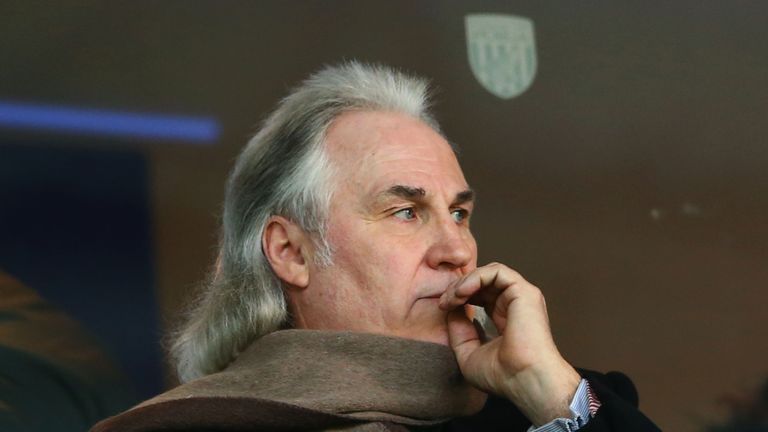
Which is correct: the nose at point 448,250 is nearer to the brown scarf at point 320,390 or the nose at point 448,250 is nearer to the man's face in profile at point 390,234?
the man's face in profile at point 390,234

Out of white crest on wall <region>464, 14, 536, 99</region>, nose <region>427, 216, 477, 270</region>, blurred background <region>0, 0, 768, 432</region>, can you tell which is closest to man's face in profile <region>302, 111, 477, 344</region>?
nose <region>427, 216, 477, 270</region>

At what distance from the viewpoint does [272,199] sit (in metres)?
2.39

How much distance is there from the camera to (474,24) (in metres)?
3.61

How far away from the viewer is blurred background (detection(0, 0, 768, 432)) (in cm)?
314

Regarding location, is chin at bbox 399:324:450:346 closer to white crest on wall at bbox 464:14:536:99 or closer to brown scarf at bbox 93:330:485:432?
brown scarf at bbox 93:330:485:432

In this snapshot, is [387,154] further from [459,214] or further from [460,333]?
[460,333]

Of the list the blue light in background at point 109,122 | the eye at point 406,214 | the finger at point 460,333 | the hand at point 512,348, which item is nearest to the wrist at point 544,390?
the hand at point 512,348

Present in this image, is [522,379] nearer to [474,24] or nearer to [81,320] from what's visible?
[81,320]

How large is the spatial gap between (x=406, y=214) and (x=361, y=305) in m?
0.17

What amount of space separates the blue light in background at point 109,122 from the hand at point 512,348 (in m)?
1.26

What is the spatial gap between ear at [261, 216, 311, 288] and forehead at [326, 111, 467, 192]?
0.13 metres

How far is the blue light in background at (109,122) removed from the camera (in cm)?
311

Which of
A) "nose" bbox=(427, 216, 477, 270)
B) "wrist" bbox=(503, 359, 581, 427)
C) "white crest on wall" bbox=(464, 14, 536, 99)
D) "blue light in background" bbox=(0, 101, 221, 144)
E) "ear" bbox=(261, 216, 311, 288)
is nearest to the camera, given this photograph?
"wrist" bbox=(503, 359, 581, 427)

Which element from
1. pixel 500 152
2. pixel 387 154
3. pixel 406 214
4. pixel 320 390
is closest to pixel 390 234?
pixel 406 214
